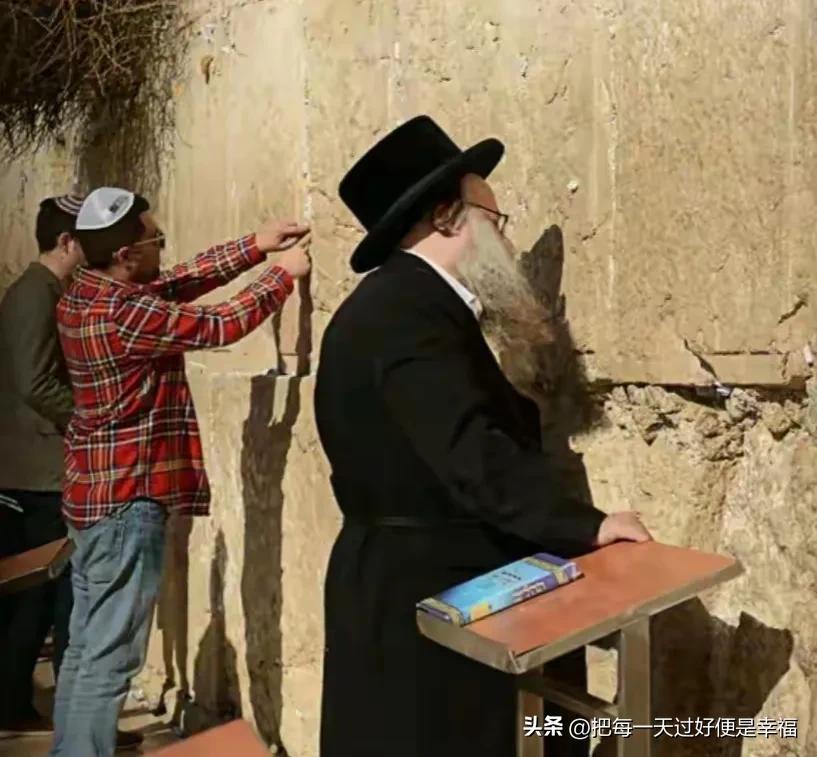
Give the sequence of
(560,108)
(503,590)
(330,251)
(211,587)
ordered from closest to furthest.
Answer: (503,590) < (560,108) < (330,251) < (211,587)

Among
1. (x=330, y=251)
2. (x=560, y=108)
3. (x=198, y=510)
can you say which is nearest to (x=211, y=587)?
(x=198, y=510)

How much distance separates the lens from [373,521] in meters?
2.20

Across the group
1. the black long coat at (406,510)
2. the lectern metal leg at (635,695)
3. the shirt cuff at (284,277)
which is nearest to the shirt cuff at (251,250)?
the shirt cuff at (284,277)

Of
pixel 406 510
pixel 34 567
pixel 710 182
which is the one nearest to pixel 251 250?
pixel 34 567

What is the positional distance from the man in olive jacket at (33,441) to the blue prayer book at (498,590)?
2.10 metres

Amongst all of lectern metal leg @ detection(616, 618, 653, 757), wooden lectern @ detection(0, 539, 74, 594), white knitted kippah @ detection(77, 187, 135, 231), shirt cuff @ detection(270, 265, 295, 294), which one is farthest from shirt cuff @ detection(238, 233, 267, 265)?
lectern metal leg @ detection(616, 618, 653, 757)

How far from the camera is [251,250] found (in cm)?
320

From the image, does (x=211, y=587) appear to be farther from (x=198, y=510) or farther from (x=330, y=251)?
(x=330, y=251)

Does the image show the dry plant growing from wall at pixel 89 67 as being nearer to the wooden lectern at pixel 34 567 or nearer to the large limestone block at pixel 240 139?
the large limestone block at pixel 240 139

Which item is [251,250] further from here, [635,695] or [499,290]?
[635,695]

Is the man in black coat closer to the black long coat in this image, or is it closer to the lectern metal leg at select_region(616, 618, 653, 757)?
the black long coat

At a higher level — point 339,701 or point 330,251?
point 330,251

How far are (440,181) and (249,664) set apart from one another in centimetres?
181

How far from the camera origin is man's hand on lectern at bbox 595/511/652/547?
201 cm
